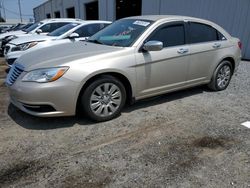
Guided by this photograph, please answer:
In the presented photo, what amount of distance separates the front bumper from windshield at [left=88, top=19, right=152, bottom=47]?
122cm

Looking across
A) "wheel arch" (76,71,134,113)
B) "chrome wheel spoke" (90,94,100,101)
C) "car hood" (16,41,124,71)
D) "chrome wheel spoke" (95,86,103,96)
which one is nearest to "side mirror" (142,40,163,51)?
"car hood" (16,41,124,71)

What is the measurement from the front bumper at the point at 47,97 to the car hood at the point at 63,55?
27cm

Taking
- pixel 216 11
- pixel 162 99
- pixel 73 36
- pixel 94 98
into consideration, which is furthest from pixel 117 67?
pixel 216 11

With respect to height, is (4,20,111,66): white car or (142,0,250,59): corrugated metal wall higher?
(142,0,250,59): corrugated metal wall

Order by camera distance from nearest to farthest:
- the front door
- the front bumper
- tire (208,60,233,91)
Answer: the front bumper → the front door → tire (208,60,233,91)

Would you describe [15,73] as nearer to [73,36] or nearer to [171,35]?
[171,35]

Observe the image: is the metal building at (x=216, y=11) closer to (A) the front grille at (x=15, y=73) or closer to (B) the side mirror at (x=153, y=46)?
(B) the side mirror at (x=153, y=46)

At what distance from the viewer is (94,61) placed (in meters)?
3.37

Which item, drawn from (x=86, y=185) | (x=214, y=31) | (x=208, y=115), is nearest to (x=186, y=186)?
(x=86, y=185)

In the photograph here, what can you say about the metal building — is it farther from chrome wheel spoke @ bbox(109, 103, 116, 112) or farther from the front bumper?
the front bumper

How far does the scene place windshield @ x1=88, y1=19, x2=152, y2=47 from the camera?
3.90 m

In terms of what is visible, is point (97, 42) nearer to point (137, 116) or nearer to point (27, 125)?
point (137, 116)

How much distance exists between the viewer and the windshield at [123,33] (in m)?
3.90

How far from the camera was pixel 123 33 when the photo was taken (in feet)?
13.6
